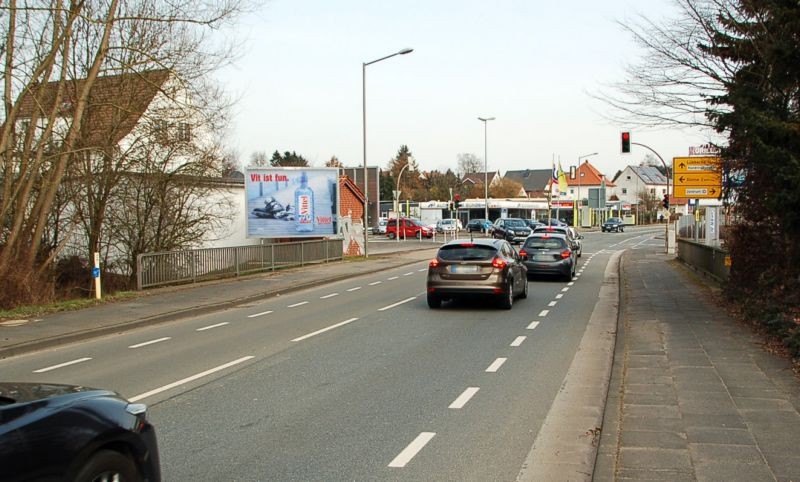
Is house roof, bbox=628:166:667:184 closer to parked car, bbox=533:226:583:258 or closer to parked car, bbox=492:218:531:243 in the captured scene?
parked car, bbox=492:218:531:243

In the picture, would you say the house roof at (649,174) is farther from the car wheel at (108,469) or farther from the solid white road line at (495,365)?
the car wheel at (108,469)

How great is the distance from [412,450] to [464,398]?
178cm

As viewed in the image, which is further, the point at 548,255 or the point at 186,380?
the point at 548,255

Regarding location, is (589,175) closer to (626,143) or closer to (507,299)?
(626,143)

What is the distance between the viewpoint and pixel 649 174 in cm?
14488

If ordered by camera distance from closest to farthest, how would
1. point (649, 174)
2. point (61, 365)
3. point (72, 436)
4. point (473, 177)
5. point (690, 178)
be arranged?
point (72, 436)
point (61, 365)
point (690, 178)
point (649, 174)
point (473, 177)

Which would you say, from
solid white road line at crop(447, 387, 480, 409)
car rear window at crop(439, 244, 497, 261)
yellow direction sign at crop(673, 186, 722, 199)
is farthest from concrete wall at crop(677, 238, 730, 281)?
solid white road line at crop(447, 387, 480, 409)

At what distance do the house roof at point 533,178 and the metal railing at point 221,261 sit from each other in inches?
4988

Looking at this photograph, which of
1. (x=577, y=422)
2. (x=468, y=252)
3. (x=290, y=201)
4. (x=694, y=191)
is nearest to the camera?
(x=577, y=422)

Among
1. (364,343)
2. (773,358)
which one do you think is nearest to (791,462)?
(773,358)

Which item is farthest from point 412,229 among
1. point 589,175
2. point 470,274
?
point 589,175

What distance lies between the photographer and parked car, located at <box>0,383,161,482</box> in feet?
9.79

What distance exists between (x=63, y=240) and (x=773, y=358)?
1769cm

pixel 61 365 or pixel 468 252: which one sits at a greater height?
pixel 468 252
